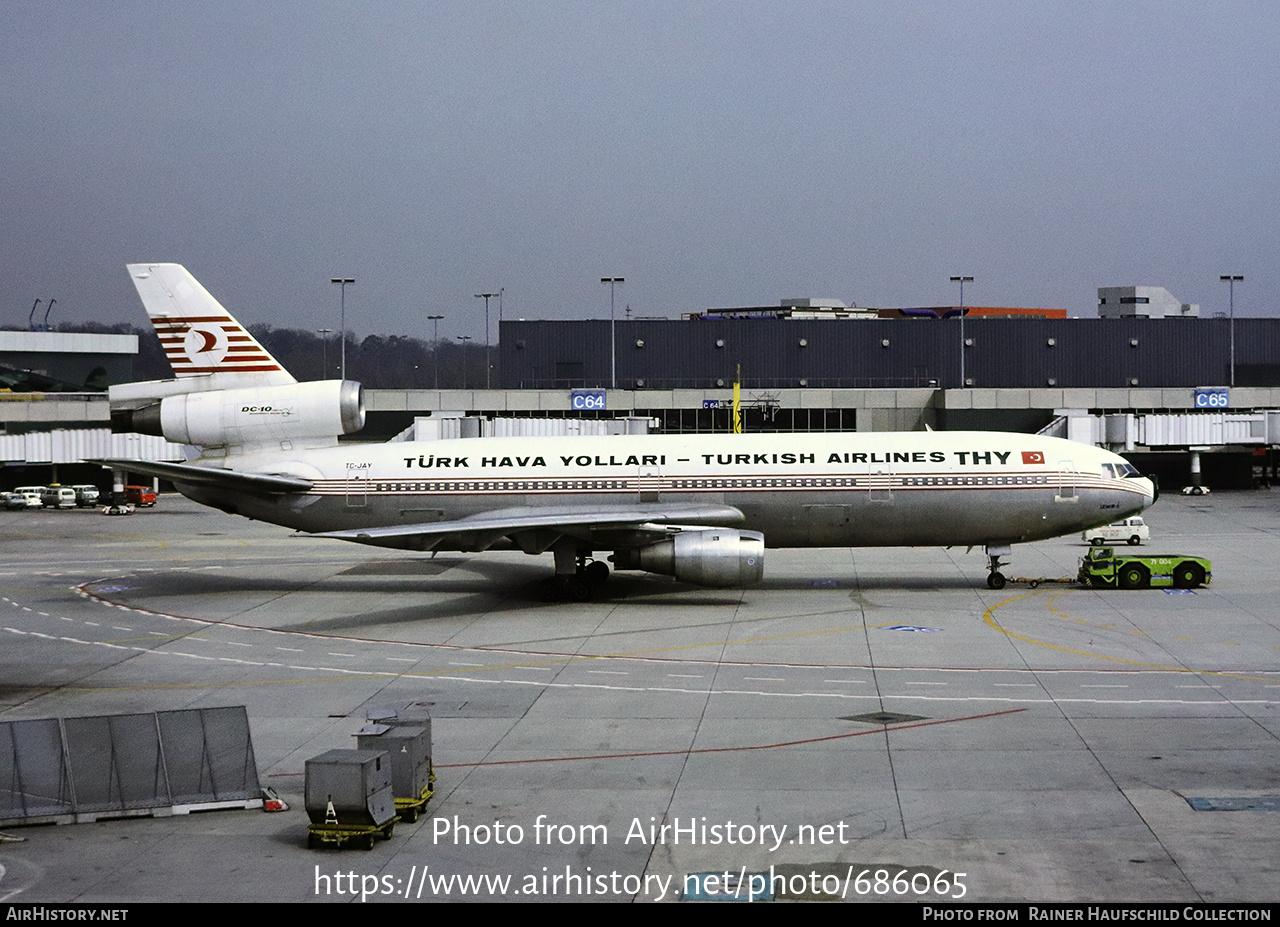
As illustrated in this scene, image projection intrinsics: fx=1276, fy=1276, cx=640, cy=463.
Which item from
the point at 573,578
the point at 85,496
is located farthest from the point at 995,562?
the point at 85,496

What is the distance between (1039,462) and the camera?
44.1 m

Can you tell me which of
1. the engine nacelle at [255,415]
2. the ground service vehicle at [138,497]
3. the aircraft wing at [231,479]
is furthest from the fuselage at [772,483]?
the ground service vehicle at [138,497]

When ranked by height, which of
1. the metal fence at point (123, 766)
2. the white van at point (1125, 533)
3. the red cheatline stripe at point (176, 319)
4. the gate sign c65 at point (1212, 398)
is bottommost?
the white van at point (1125, 533)

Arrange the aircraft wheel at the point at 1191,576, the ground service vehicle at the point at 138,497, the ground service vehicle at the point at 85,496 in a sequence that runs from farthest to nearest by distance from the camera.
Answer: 1. the ground service vehicle at the point at 85,496
2. the ground service vehicle at the point at 138,497
3. the aircraft wheel at the point at 1191,576

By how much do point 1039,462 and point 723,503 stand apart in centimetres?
1104

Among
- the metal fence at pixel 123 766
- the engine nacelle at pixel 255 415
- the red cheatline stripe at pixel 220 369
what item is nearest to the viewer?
the metal fence at pixel 123 766

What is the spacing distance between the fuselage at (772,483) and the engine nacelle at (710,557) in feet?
9.36

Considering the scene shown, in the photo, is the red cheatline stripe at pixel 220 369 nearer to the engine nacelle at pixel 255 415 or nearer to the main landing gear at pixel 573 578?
the engine nacelle at pixel 255 415

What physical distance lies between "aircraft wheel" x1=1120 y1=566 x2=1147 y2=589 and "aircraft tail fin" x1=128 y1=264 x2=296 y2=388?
31.5 metres

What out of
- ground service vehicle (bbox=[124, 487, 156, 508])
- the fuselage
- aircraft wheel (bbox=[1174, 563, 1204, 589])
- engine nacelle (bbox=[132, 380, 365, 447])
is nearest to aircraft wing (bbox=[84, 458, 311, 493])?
the fuselage

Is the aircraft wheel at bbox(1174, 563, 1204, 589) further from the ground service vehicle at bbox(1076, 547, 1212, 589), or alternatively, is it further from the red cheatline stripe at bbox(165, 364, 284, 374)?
the red cheatline stripe at bbox(165, 364, 284, 374)

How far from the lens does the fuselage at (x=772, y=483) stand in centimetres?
4350

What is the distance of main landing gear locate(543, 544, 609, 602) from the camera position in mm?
43594

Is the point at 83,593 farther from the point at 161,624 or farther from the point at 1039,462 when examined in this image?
the point at 1039,462
